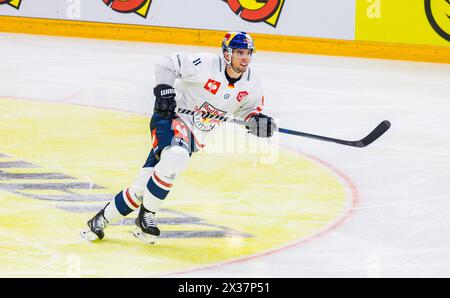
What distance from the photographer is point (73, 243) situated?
584cm

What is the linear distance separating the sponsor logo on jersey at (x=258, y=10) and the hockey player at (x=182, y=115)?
6737mm

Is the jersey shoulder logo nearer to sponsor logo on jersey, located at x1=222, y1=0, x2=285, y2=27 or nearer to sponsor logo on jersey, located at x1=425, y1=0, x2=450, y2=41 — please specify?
sponsor logo on jersey, located at x1=425, y1=0, x2=450, y2=41

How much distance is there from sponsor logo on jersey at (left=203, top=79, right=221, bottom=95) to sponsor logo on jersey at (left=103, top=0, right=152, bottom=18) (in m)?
7.68

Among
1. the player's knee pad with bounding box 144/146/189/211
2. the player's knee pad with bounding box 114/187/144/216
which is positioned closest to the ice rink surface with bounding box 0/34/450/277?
the player's knee pad with bounding box 144/146/189/211

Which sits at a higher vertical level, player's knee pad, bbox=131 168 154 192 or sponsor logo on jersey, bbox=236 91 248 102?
sponsor logo on jersey, bbox=236 91 248 102

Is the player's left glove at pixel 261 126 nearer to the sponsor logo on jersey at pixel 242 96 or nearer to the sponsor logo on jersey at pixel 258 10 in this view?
the sponsor logo on jersey at pixel 242 96

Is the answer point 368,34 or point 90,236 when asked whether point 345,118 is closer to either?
point 368,34

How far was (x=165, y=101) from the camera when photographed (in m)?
5.65

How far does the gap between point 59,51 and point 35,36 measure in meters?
1.34

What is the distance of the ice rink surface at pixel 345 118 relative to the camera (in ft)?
18.7

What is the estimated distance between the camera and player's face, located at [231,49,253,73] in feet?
19.2

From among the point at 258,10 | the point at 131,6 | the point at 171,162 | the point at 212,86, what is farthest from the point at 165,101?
the point at 131,6

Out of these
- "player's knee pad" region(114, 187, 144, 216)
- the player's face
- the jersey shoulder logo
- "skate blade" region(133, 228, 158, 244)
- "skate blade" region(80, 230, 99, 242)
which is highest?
the player's face

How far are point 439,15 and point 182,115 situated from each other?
21.1 feet
